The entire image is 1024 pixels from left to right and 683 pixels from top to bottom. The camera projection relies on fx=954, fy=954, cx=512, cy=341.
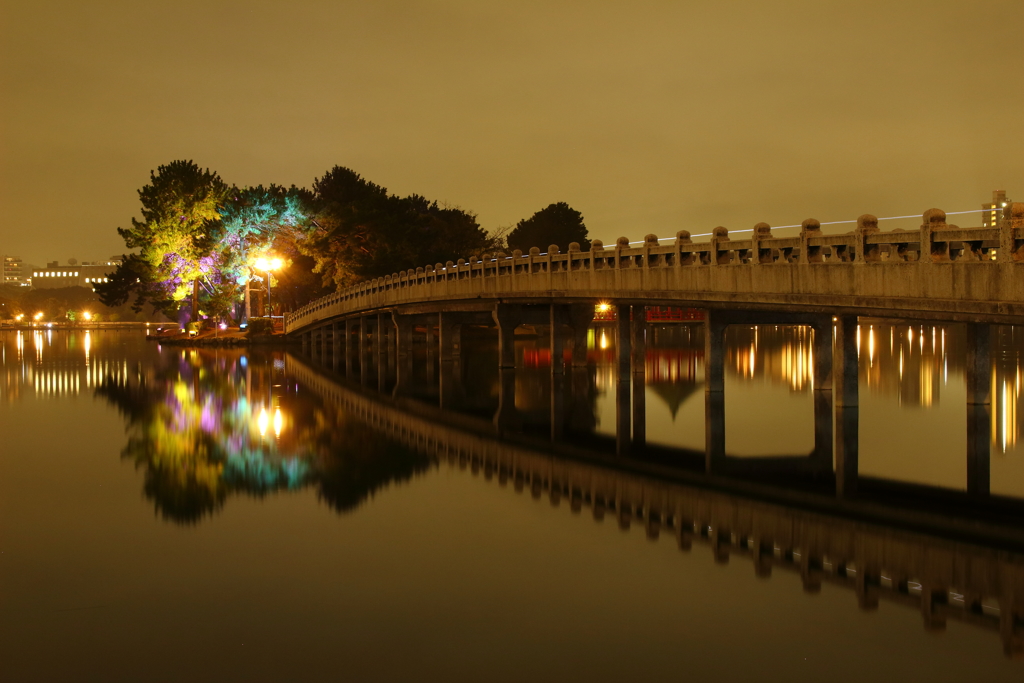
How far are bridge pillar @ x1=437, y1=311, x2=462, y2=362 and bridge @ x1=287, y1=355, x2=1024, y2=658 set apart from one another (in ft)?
66.5

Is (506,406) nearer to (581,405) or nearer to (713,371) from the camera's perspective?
(581,405)

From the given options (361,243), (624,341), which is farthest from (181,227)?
(624,341)

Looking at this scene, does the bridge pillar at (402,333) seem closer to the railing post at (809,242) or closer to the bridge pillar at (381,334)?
the bridge pillar at (381,334)

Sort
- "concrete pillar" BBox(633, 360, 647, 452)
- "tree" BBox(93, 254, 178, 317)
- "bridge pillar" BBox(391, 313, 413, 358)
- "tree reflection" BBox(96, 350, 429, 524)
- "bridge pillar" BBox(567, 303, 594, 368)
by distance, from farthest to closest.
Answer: "tree" BBox(93, 254, 178, 317)
"bridge pillar" BBox(391, 313, 413, 358)
"bridge pillar" BBox(567, 303, 594, 368)
"concrete pillar" BBox(633, 360, 647, 452)
"tree reflection" BBox(96, 350, 429, 524)

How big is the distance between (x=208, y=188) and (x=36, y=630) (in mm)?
58999

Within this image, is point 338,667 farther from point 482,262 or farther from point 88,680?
point 482,262

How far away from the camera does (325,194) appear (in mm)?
81812

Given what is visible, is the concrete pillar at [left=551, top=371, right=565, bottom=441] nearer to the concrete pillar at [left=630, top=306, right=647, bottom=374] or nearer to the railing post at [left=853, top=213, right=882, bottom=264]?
the concrete pillar at [left=630, top=306, right=647, bottom=374]

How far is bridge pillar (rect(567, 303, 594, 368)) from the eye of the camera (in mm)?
33125

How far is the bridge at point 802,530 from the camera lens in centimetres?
892

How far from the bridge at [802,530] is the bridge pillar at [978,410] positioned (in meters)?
2.59

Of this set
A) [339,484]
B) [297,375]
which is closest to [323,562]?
[339,484]

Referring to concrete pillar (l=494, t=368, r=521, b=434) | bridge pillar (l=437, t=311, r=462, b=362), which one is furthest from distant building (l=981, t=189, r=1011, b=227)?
bridge pillar (l=437, t=311, r=462, b=362)

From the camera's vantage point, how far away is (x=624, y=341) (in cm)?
2878
